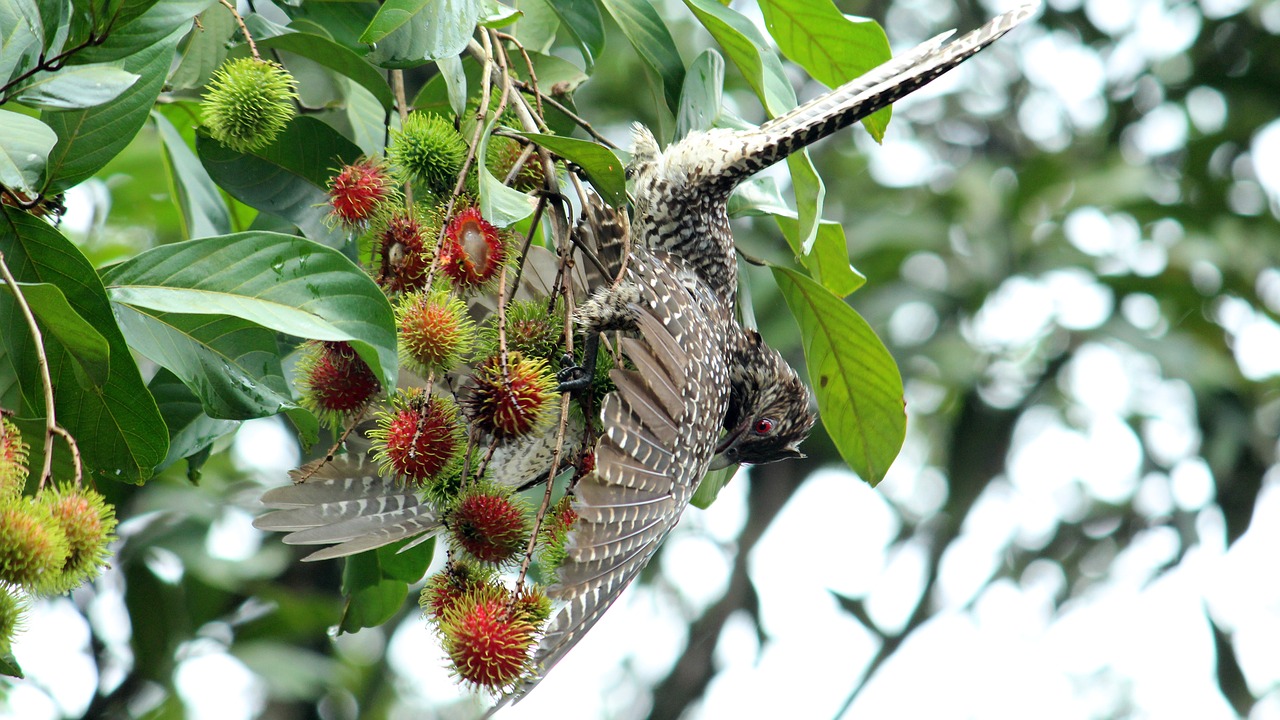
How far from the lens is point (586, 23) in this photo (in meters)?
2.14

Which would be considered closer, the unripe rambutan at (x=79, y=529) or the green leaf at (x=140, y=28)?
the unripe rambutan at (x=79, y=529)

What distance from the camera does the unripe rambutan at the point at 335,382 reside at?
1804mm

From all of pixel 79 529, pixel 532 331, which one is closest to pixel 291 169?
pixel 532 331

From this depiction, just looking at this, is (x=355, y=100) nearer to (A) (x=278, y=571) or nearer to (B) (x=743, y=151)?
(B) (x=743, y=151)

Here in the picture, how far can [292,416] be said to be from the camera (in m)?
1.88

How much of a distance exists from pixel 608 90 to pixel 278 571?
8.28ft

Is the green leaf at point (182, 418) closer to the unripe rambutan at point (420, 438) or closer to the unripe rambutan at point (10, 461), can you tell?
the unripe rambutan at point (420, 438)

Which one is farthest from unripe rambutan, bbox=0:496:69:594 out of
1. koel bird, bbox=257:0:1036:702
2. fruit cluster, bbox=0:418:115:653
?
koel bird, bbox=257:0:1036:702

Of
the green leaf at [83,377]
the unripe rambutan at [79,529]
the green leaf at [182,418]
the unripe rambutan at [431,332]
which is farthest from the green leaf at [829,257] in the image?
the unripe rambutan at [79,529]

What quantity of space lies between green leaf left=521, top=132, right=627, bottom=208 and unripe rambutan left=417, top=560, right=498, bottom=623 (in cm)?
62

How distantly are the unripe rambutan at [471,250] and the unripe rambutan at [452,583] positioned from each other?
418mm

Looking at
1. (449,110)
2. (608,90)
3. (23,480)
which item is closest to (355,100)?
(449,110)

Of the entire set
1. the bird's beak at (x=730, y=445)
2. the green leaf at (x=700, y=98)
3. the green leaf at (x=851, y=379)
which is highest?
the green leaf at (x=700, y=98)

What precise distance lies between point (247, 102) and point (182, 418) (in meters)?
0.53
